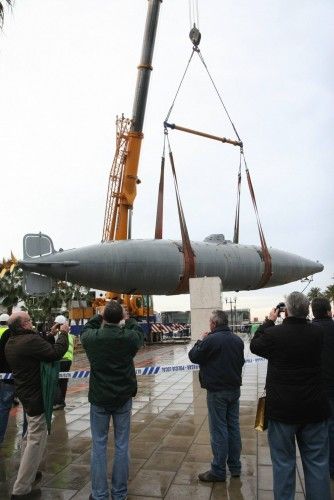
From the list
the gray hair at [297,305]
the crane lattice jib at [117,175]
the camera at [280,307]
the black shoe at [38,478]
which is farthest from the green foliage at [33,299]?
the gray hair at [297,305]

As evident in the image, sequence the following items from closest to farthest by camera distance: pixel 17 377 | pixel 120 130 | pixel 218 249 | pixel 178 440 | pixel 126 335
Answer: pixel 126 335 → pixel 17 377 → pixel 178 440 → pixel 218 249 → pixel 120 130

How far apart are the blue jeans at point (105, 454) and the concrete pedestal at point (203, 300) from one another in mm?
6668

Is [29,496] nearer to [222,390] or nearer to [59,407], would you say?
[222,390]

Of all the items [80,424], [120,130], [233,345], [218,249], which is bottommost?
[80,424]

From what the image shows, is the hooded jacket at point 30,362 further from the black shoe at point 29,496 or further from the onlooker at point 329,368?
the onlooker at point 329,368

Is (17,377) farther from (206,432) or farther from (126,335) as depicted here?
(206,432)

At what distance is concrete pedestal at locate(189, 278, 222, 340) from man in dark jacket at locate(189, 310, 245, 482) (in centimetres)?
590

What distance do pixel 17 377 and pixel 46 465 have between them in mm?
1350

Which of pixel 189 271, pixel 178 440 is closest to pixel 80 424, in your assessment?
pixel 178 440

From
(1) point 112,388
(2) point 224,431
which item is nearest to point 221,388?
(2) point 224,431

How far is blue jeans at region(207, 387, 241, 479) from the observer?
445cm

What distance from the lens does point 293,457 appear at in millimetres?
3371

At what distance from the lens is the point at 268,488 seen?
424 centimetres

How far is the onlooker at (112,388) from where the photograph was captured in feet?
13.0
